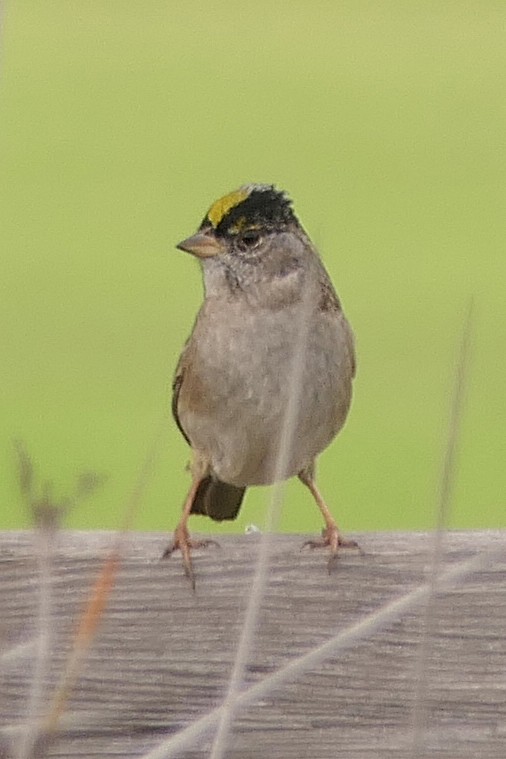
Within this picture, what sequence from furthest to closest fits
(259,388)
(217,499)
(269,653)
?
(217,499)
(259,388)
(269,653)

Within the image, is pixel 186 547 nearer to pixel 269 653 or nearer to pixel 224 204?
pixel 269 653

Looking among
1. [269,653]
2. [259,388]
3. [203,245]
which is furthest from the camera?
[203,245]

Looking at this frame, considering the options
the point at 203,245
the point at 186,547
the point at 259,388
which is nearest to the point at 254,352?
the point at 259,388

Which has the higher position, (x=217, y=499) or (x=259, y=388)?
(x=259, y=388)

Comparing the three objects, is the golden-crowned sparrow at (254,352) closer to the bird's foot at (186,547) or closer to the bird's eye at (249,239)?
the bird's eye at (249,239)

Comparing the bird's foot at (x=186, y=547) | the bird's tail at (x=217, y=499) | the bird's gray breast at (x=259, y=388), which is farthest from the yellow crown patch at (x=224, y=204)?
the bird's foot at (x=186, y=547)
